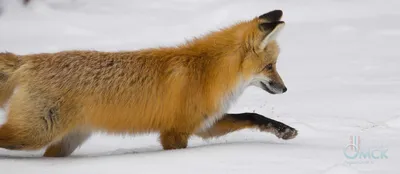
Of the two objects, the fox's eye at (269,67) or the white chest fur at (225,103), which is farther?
the fox's eye at (269,67)

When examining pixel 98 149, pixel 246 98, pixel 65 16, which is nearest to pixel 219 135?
pixel 98 149

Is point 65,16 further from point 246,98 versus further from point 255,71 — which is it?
point 255,71

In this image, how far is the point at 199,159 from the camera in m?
4.70

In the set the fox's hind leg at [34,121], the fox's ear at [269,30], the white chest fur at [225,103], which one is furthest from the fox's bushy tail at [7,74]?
the fox's ear at [269,30]

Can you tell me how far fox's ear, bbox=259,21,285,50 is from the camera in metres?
5.53

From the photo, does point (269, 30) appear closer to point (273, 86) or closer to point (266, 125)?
point (273, 86)

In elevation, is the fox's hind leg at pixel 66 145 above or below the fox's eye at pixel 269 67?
below

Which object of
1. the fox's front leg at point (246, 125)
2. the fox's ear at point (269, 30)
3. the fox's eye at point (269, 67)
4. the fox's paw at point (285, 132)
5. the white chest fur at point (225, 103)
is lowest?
the fox's paw at point (285, 132)

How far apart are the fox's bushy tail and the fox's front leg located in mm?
1766

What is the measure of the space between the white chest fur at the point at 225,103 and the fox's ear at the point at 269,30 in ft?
1.34

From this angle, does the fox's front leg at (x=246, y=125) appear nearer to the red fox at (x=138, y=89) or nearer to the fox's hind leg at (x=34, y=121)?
the red fox at (x=138, y=89)

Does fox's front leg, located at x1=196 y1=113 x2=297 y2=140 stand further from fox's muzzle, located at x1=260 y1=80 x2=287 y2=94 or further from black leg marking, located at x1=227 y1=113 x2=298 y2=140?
fox's muzzle, located at x1=260 y1=80 x2=287 y2=94

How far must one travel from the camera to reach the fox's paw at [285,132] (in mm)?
5894

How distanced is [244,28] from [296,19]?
34.2 feet
